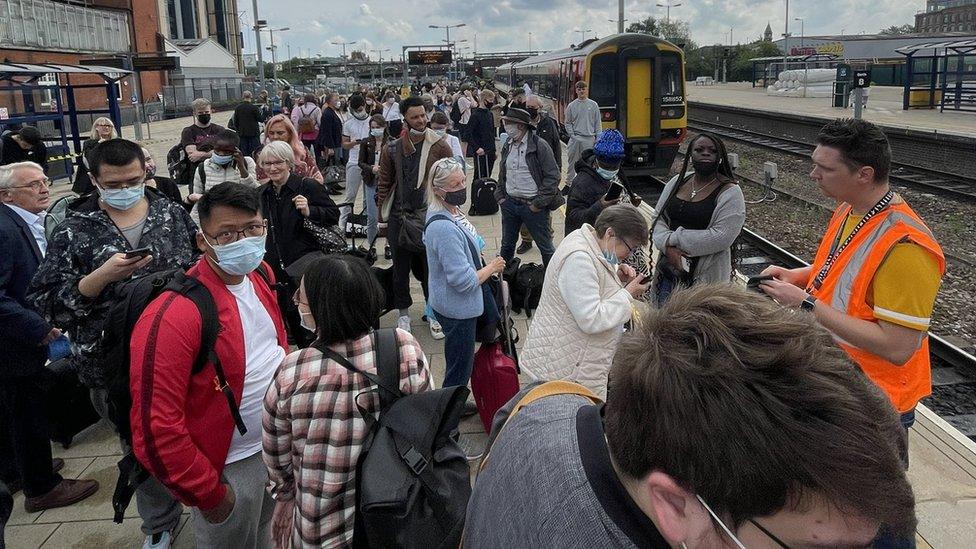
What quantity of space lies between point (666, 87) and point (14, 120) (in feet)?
45.4

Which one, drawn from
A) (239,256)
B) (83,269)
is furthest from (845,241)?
(83,269)

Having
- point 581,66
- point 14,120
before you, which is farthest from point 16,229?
point 581,66

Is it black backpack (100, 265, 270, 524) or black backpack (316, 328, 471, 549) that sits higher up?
black backpack (100, 265, 270, 524)

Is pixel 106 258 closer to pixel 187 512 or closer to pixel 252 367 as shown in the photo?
→ pixel 252 367

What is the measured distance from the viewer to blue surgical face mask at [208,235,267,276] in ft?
9.18

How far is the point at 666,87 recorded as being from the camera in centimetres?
1570

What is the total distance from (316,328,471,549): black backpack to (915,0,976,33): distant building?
13319 cm

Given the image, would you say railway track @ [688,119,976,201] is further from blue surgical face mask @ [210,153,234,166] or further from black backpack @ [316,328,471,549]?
black backpack @ [316,328,471,549]

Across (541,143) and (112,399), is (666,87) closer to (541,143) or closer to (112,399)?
(541,143)

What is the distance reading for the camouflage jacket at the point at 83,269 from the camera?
3.00m

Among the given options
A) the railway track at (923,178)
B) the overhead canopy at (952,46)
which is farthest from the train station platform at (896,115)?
the overhead canopy at (952,46)

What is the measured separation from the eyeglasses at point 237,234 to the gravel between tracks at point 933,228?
21.4ft

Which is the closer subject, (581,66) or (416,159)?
(416,159)

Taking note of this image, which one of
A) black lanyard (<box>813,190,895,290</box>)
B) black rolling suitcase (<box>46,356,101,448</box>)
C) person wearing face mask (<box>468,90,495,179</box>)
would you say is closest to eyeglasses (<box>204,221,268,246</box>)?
black rolling suitcase (<box>46,356,101,448</box>)
